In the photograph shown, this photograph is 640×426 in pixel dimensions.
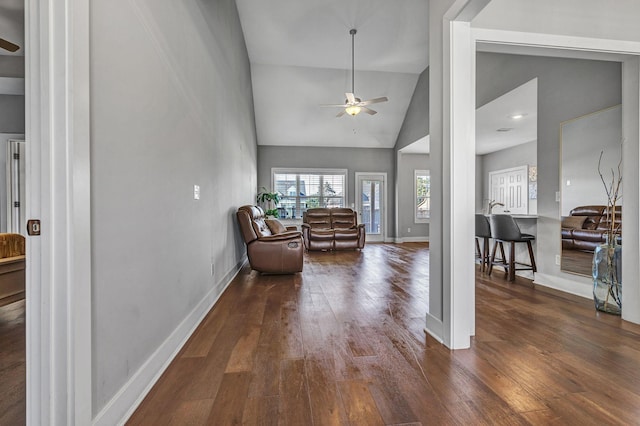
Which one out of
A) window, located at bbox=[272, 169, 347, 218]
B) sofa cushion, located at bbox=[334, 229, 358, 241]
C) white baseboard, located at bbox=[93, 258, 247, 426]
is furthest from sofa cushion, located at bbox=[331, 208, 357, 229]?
white baseboard, located at bbox=[93, 258, 247, 426]

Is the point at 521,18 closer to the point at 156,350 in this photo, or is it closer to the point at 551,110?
the point at 551,110

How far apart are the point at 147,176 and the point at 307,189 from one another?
710 centimetres

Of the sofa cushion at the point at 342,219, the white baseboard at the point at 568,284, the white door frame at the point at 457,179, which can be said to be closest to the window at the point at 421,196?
the sofa cushion at the point at 342,219

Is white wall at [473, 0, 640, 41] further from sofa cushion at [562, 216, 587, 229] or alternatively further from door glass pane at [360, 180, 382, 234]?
door glass pane at [360, 180, 382, 234]

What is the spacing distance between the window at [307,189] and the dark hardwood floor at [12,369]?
637 centimetres

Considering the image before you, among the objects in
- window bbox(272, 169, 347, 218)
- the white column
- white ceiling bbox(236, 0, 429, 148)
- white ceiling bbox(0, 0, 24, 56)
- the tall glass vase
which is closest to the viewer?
white ceiling bbox(0, 0, 24, 56)

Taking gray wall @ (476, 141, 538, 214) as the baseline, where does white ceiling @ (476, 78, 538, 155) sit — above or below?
above

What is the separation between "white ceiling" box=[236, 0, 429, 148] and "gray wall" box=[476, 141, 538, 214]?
3266 mm

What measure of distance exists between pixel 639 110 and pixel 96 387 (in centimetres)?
396

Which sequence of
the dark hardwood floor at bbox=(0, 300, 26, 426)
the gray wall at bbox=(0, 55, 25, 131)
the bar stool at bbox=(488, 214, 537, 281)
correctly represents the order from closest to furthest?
the dark hardwood floor at bbox=(0, 300, 26, 426), the gray wall at bbox=(0, 55, 25, 131), the bar stool at bbox=(488, 214, 537, 281)

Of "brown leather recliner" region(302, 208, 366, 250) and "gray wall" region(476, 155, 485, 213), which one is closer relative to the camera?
"brown leather recliner" region(302, 208, 366, 250)

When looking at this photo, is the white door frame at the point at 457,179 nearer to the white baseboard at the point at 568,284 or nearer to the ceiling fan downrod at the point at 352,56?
the white baseboard at the point at 568,284

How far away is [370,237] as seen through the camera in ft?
28.2

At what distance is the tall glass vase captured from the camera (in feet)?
8.42
